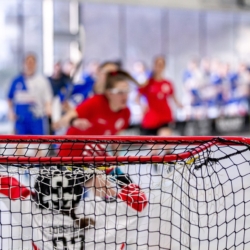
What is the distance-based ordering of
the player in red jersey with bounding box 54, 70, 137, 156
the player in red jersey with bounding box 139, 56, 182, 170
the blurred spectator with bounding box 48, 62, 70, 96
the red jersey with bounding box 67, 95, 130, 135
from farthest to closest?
the blurred spectator with bounding box 48, 62, 70, 96
the player in red jersey with bounding box 139, 56, 182, 170
the red jersey with bounding box 67, 95, 130, 135
the player in red jersey with bounding box 54, 70, 137, 156

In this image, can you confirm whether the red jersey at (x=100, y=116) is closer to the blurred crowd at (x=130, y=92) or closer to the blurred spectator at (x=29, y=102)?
the blurred crowd at (x=130, y=92)

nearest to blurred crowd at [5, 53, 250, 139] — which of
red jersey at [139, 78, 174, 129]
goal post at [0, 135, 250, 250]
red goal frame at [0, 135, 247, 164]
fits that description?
red jersey at [139, 78, 174, 129]

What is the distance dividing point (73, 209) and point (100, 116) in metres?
1.66

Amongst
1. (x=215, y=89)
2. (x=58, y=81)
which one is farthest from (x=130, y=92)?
(x=215, y=89)

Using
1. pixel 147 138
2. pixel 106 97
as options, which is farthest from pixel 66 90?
pixel 147 138

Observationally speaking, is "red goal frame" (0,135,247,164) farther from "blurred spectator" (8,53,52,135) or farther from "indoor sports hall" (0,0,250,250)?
"blurred spectator" (8,53,52,135)

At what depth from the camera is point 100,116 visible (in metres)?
4.17

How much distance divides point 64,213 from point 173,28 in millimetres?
9714

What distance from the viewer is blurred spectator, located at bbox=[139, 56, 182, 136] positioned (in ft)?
25.4

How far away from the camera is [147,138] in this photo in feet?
9.05

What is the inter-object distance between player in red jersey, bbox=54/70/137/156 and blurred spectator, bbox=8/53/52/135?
323cm

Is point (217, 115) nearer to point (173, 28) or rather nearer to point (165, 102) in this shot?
point (173, 28)

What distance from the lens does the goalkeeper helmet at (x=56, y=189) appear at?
251 centimetres

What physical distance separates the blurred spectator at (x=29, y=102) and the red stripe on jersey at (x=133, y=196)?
4.97m
